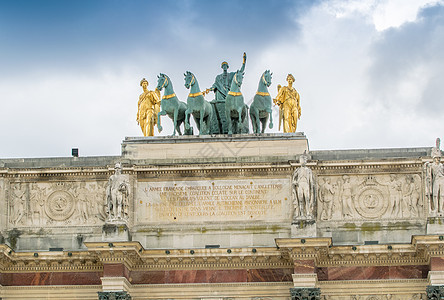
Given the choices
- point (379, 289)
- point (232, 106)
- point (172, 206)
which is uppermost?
point (232, 106)

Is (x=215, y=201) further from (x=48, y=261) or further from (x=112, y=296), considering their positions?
(x=48, y=261)

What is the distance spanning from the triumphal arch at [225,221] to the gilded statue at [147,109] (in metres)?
1.49

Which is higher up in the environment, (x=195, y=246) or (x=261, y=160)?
(x=261, y=160)

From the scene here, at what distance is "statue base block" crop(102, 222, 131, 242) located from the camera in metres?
43.4

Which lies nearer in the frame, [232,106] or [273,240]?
[273,240]

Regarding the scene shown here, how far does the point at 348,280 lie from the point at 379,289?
3.47 feet

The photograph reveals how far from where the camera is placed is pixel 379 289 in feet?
141

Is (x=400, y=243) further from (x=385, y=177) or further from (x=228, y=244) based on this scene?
(x=228, y=244)

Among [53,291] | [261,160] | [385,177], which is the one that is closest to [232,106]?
[261,160]

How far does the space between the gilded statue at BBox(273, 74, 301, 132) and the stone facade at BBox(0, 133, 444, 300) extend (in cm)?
115

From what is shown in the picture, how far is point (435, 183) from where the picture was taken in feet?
142

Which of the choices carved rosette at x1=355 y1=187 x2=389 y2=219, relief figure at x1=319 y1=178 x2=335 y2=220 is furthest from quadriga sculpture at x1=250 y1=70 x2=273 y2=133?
carved rosette at x1=355 y1=187 x2=389 y2=219

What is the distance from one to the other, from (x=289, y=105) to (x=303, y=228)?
565cm

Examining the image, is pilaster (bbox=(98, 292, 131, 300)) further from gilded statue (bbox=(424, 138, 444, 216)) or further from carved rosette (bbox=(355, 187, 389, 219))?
gilded statue (bbox=(424, 138, 444, 216))
